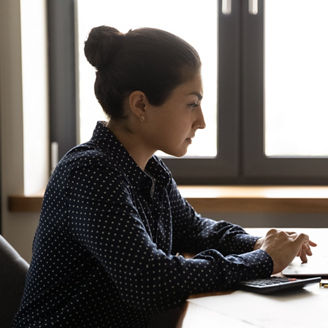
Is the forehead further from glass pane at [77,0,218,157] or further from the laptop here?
glass pane at [77,0,218,157]

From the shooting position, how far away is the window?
2.52m

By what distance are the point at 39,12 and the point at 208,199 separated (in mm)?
967

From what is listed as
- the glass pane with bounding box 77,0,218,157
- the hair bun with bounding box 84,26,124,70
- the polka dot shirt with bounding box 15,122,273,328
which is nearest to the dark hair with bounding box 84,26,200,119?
the hair bun with bounding box 84,26,124,70

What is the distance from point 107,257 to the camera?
3.72ft

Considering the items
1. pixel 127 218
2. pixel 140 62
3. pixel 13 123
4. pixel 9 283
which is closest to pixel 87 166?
A: pixel 127 218

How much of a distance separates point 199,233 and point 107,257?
50cm

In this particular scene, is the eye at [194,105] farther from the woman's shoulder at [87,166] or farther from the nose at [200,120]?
the woman's shoulder at [87,166]

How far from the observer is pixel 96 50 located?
1.37 meters

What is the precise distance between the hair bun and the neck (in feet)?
0.43

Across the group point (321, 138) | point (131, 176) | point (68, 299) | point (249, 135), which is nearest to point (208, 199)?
point (249, 135)

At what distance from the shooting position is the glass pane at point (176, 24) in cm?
253

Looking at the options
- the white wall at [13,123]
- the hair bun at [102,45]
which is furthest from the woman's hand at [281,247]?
the white wall at [13,123]

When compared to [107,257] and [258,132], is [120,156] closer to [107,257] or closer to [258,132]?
[107,257]

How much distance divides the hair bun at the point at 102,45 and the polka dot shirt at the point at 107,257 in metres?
0.14
